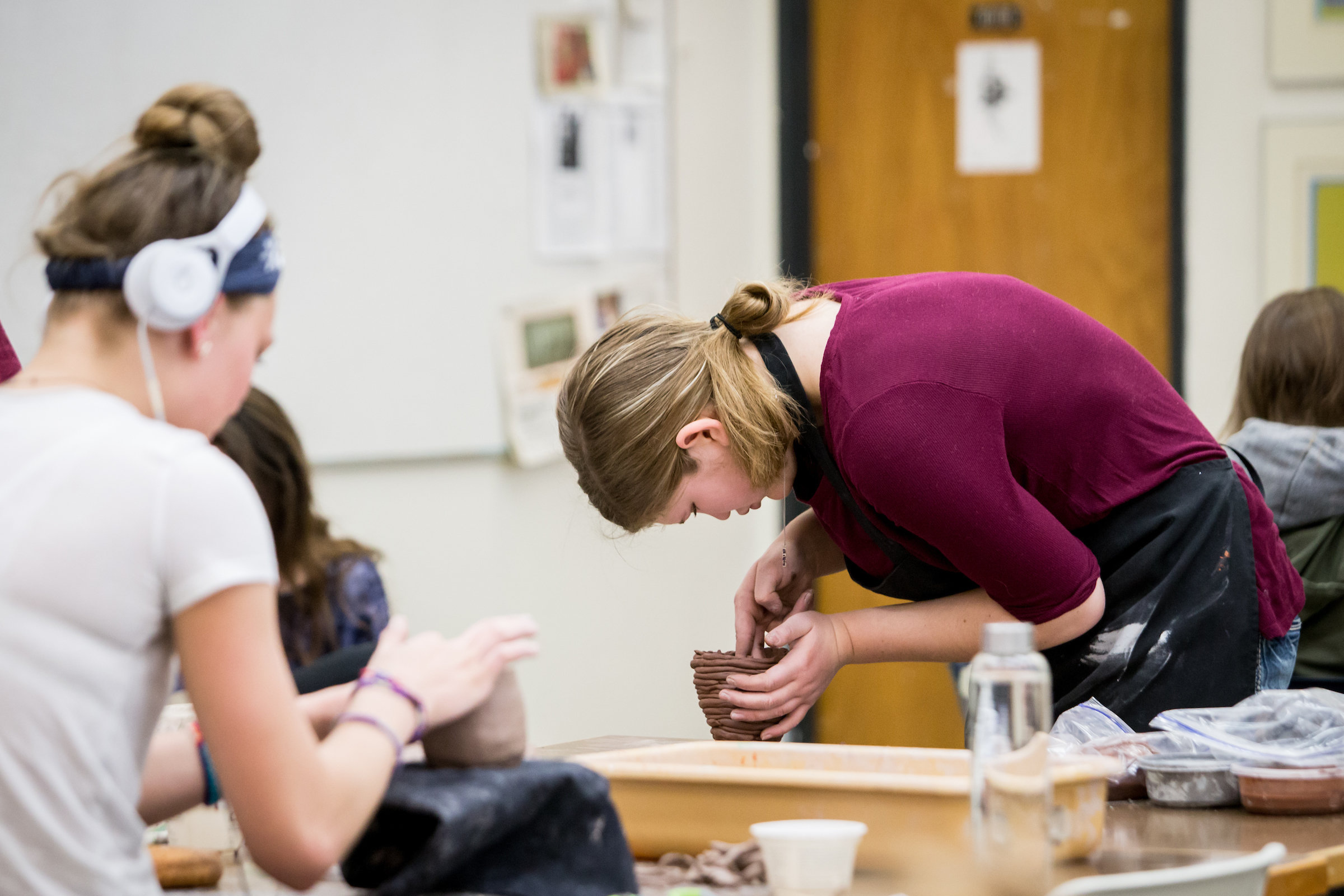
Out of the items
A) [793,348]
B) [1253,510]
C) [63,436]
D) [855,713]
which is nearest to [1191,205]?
[855,713]

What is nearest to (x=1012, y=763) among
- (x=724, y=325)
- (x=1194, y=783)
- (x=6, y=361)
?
(x=1194, y=783)

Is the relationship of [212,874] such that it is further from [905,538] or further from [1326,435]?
[1326,435]

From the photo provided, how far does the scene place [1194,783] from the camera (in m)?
1.38

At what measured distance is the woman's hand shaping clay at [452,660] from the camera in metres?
1.07

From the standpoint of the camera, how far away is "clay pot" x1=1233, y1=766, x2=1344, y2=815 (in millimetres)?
1327

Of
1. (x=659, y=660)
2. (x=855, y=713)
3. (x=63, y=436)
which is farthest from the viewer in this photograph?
(x=855, y=713)

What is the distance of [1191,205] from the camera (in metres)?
3.61

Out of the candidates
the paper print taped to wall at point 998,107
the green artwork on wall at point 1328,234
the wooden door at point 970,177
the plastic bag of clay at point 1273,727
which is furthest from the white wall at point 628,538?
the plastic bag of clay at point 1273,727

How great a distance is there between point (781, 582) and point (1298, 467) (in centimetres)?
115

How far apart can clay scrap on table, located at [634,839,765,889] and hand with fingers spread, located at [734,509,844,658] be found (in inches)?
20.5

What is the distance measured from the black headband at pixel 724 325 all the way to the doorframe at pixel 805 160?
6.30ft

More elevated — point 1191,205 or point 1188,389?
point 1191,205

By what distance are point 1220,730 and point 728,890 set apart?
0.66 metres

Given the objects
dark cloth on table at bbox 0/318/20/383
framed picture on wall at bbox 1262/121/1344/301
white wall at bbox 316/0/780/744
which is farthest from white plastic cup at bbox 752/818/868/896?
framed picture on wall at bbox 1262/121/1344/301
